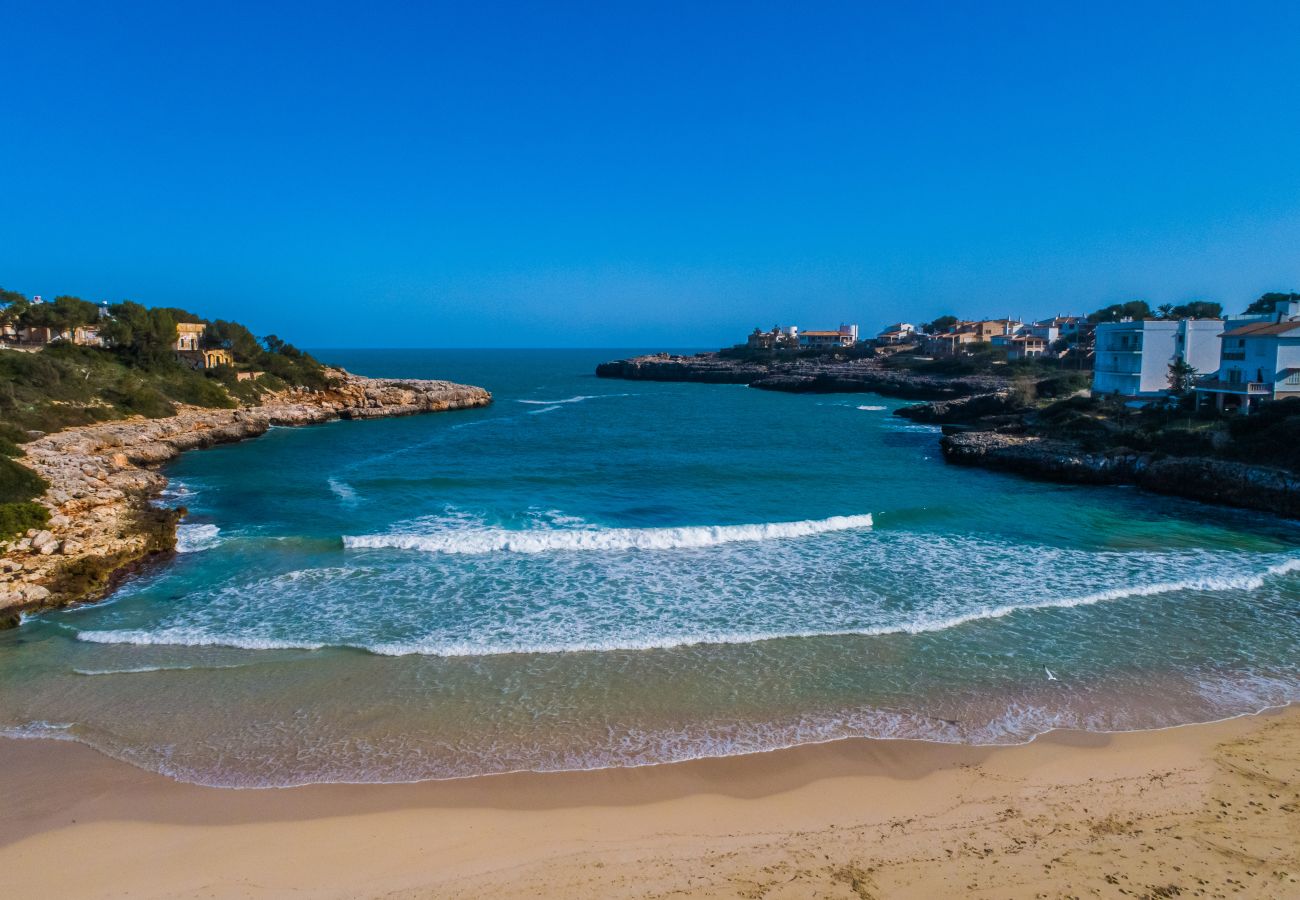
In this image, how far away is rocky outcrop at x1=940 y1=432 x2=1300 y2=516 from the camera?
77.3ft

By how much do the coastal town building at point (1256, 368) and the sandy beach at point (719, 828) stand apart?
27606 mm

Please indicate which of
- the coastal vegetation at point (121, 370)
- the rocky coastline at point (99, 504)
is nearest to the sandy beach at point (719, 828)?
the rocky coastline at point (99, 504)

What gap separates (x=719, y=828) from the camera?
26.2 ft

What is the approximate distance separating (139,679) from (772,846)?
10.2m

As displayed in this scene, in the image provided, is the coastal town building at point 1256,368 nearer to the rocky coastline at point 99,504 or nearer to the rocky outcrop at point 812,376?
the rocky outcrop at point 812,376

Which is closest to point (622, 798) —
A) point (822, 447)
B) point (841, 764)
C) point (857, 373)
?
point (841, 764)

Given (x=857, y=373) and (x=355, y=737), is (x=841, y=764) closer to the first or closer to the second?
(x=355, y=737)

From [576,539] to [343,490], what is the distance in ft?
37.7

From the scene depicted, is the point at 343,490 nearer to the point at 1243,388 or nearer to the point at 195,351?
the point at 1243,388

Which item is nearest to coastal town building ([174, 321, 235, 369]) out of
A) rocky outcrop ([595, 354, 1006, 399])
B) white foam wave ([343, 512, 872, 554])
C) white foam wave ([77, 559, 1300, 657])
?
white foam wave ([343, 512, 872, 554])

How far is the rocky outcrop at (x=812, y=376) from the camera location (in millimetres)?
74500

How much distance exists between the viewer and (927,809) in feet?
27.4

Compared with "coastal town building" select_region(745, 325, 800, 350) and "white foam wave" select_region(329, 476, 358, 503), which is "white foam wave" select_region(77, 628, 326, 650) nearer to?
"white foam wave" select_region(329, 476, 358, 503)

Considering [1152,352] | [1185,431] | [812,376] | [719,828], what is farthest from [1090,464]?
[812,376]
